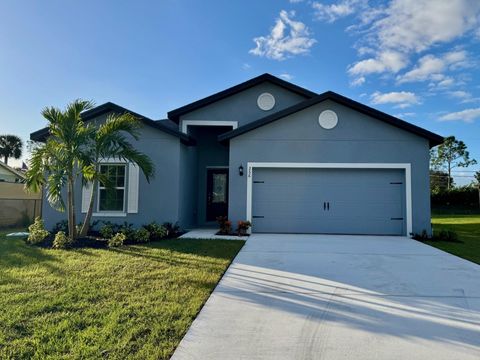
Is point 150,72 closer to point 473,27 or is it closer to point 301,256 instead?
point 301,256

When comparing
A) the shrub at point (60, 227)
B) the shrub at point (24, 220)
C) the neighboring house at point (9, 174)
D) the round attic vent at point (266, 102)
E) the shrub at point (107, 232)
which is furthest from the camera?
the neighboring house at point (9, 174)

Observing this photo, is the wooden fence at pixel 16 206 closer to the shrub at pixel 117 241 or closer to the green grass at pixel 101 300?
the green grass at pixel 101 300

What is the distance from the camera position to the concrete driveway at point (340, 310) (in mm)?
Result: 3064

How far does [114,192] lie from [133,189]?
82 cm

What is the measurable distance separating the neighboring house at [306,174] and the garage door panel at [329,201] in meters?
0.03

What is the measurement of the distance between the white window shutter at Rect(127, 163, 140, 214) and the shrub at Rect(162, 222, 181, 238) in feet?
4.09

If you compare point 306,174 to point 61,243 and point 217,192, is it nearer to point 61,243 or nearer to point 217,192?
point 217,192

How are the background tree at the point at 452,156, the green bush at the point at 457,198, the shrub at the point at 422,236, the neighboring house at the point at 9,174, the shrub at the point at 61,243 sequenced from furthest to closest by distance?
the background tree at the point at 452,156 → the green bush at the point at 457,198 → the neighboring house at the point at 9,174 → the shrub at the point at 422,236 → the shrub at the point at 61,243

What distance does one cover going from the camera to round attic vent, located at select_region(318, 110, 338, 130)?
10.9 meters

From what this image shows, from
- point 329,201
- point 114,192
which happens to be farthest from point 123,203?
point 329,201

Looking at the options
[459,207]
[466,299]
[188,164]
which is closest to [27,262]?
[188,164]

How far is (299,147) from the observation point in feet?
36.2

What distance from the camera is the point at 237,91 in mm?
13305

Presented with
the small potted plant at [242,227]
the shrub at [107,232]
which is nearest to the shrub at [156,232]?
the shrub at [107,232]
